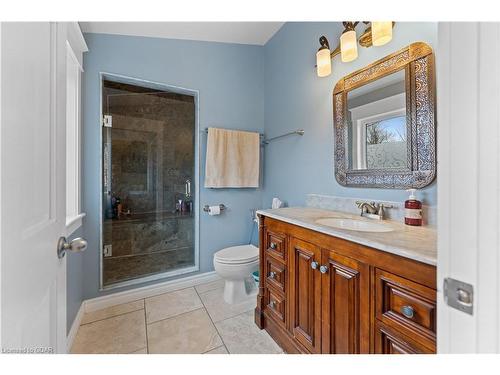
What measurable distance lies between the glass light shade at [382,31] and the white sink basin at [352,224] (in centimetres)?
102

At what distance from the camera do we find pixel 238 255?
77.5 inches

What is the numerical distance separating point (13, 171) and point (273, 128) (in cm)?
217

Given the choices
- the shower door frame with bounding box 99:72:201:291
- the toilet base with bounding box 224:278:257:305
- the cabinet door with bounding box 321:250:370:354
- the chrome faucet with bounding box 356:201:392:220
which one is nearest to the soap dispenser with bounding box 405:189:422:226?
the chrome faucet with bounding box 356:201:392:220

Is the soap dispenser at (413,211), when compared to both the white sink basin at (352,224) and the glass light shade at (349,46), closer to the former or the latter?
the white sink basin at (352,224)

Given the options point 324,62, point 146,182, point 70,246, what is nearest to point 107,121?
point 146,182

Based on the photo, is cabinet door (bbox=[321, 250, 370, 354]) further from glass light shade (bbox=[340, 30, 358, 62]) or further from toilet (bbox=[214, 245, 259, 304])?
glass light shade (bbox=[340, 30, 358, 62])

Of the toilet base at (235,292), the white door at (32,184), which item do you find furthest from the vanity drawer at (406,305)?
the toilet base at (235,292)

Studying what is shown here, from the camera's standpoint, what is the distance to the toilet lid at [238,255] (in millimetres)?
1826

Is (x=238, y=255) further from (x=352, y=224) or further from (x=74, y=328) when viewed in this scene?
(x=74, y=328)
